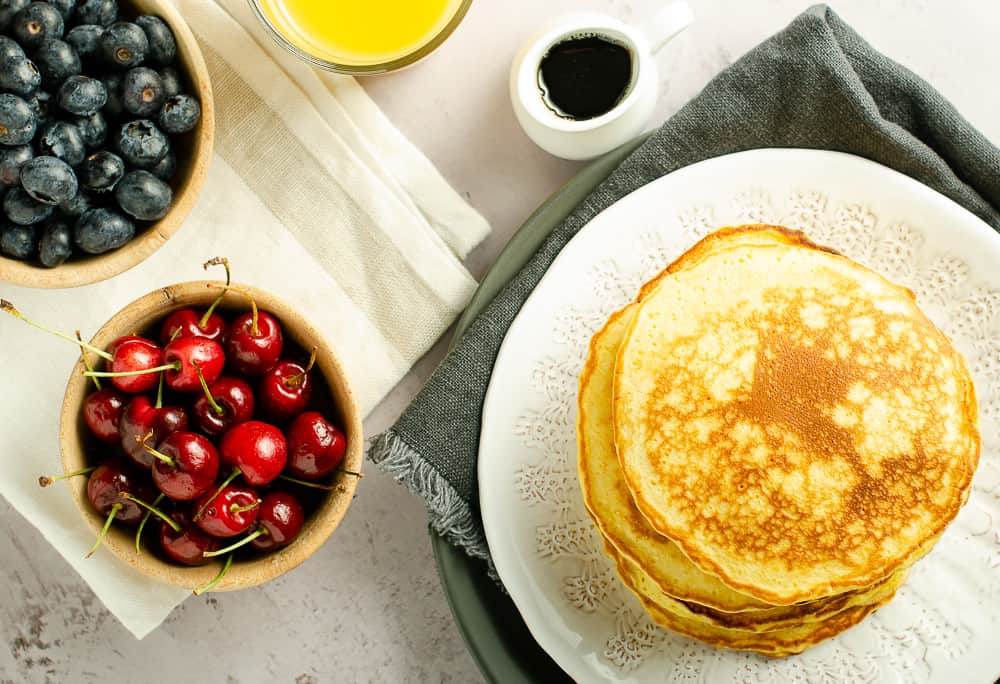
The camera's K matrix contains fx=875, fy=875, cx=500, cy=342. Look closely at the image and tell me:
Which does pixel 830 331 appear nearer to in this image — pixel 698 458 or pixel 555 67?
pixel 698 458

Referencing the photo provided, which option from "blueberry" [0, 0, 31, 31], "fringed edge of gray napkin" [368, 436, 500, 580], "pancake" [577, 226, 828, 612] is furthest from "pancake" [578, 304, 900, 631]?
"blueberry" [0, 0, 31, 31]

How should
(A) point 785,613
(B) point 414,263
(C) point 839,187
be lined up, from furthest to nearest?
(B) point 414,263 → (C) point 839,187 → (A) point 785,613

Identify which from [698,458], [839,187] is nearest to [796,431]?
[698,458]

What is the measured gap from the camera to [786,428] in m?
1.21

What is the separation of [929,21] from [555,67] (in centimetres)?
73

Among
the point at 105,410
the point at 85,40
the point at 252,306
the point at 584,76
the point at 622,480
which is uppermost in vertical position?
the point at 584,76

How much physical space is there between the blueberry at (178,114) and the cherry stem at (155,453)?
49cm

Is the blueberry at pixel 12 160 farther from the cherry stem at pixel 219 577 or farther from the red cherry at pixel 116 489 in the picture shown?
the cherry stem at pixel 219 577

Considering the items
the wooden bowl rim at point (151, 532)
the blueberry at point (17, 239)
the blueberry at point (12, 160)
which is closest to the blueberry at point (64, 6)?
the blueberry at point (12, 160)

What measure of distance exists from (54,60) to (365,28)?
0.53 m

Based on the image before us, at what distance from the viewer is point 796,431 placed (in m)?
1.21

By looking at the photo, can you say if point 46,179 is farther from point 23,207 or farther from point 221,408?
point 221,408

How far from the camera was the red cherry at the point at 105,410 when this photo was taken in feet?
4.36

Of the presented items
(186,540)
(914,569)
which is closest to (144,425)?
(186,540)
